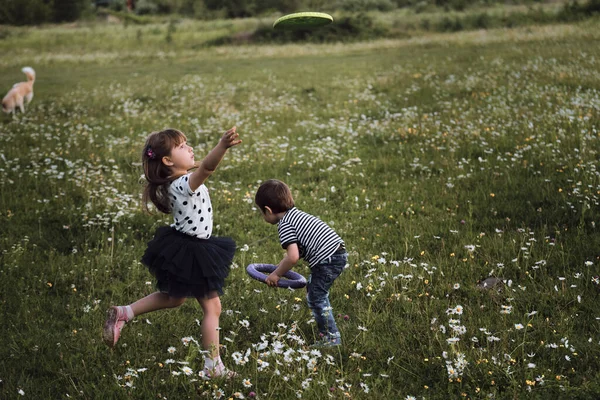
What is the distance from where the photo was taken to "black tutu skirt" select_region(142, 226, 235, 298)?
15.3 ft

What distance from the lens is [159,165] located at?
4.76m

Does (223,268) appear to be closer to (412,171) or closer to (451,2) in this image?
(412,171)

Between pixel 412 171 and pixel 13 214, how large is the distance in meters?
5.83

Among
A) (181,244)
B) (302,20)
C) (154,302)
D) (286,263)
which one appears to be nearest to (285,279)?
(286,263)

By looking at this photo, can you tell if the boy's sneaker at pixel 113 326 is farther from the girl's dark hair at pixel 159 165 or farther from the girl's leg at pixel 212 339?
the girl's dark hair at pixel 159 165

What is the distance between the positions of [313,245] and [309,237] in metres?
0.07

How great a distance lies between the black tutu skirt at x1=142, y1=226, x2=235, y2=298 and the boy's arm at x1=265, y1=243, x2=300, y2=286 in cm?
37

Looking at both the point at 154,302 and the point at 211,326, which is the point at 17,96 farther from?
the point at 211,326

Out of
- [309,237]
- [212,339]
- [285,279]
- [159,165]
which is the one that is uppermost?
[159,165]

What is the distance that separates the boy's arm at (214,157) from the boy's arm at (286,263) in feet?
2.88

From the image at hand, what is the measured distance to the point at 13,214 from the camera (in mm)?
8297

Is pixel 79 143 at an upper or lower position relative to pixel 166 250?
lower

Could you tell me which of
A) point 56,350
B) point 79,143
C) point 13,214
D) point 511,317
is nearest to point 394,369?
point 511,317

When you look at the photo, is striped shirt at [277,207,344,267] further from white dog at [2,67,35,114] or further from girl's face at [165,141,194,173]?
white dog at [2,67,35,114]
